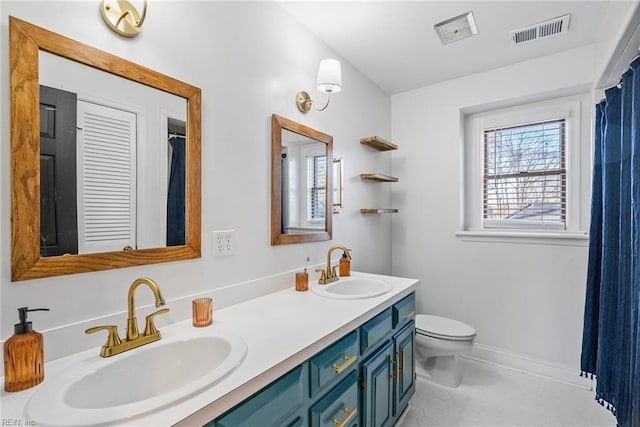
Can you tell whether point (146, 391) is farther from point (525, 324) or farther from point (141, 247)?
point (525, 324)

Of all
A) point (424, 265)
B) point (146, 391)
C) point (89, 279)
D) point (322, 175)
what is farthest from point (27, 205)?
point (424, 265)

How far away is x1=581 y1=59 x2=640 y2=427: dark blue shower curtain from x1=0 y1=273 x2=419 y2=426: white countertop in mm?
A: 1015

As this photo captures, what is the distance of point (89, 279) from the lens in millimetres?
999

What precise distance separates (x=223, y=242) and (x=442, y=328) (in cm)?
174

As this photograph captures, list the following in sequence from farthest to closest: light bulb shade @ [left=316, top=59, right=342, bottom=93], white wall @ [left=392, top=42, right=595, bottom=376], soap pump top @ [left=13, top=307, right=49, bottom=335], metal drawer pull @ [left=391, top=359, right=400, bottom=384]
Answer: white wall @ [left=392, top=42, right=595, bottom=376], light bulb shade @ [left=316, top=59, right=342, bottom=93], metal drawer pull @ [left=391, top=359, right=400, bottom=384], soap pump top @ [left=13, top=307, right=49, bottom=335]

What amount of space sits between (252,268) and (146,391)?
0.70 metres

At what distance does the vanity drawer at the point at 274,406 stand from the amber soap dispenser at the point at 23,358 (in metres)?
0.48

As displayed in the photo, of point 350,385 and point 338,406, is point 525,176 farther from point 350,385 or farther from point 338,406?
point 338,406

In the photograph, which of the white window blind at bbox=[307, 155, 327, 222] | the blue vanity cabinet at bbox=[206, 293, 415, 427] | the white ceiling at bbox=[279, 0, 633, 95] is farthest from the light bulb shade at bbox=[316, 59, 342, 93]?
the blue vanity cabinet at bbox=[206, 293, 415, 427]

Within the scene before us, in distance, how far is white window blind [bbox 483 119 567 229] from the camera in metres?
2.47

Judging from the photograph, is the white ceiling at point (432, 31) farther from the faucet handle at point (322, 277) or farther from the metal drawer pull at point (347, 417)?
the metal drawer pull at point (347, 417)

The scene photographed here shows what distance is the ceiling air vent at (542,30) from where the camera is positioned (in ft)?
6.23

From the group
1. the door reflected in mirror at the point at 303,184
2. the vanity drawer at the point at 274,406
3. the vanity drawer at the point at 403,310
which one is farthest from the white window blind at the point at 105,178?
the vanity drawer at the point at 403,310

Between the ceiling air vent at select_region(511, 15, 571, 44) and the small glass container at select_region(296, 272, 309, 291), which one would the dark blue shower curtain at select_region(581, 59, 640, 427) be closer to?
the ceiling air vent at select_region(511, 15, 571, 44)
